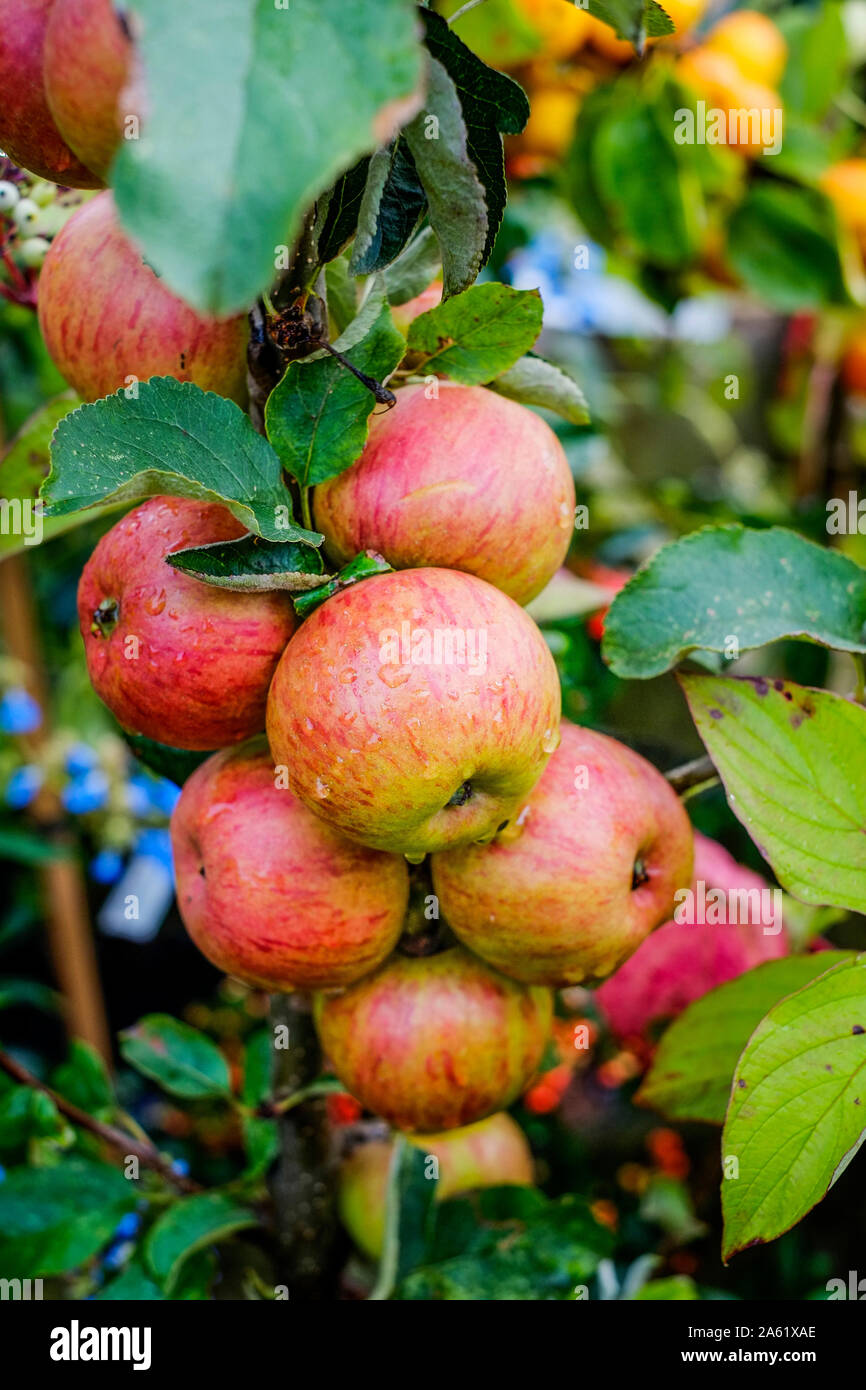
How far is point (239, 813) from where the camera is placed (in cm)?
50

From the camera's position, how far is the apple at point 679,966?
79 centimetres

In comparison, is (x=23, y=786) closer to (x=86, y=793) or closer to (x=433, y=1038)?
(x=86, y=793)

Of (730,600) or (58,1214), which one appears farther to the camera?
(58,1214)

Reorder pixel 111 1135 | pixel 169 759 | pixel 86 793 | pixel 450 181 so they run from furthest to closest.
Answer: pixel 86 793 → pixel 111 1135 → pixel 169 759 → pixel 450 181

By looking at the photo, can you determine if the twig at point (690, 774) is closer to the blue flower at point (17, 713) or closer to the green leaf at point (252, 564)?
the green leaf at point (252, 564)

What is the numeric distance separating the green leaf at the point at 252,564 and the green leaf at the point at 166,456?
0.05ft

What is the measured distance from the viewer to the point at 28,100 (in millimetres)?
412

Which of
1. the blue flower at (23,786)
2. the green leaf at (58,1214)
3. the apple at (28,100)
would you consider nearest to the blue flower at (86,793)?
the blue flower at (23,786)

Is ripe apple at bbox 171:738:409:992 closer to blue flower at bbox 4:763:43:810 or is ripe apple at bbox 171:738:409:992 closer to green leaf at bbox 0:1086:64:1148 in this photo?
green leaf at bbox 0:1086:64:1148

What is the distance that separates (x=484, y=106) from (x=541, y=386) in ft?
0.45

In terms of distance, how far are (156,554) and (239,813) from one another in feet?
0.40

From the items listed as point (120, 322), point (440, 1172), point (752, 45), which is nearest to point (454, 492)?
point (120, 322)

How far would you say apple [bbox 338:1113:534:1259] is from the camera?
0.79 meters

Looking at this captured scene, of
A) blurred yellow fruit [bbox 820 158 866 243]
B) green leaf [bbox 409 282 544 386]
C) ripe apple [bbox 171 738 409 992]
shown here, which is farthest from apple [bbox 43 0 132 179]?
blurred yellow fruit [bbox 820 158 866 243]
